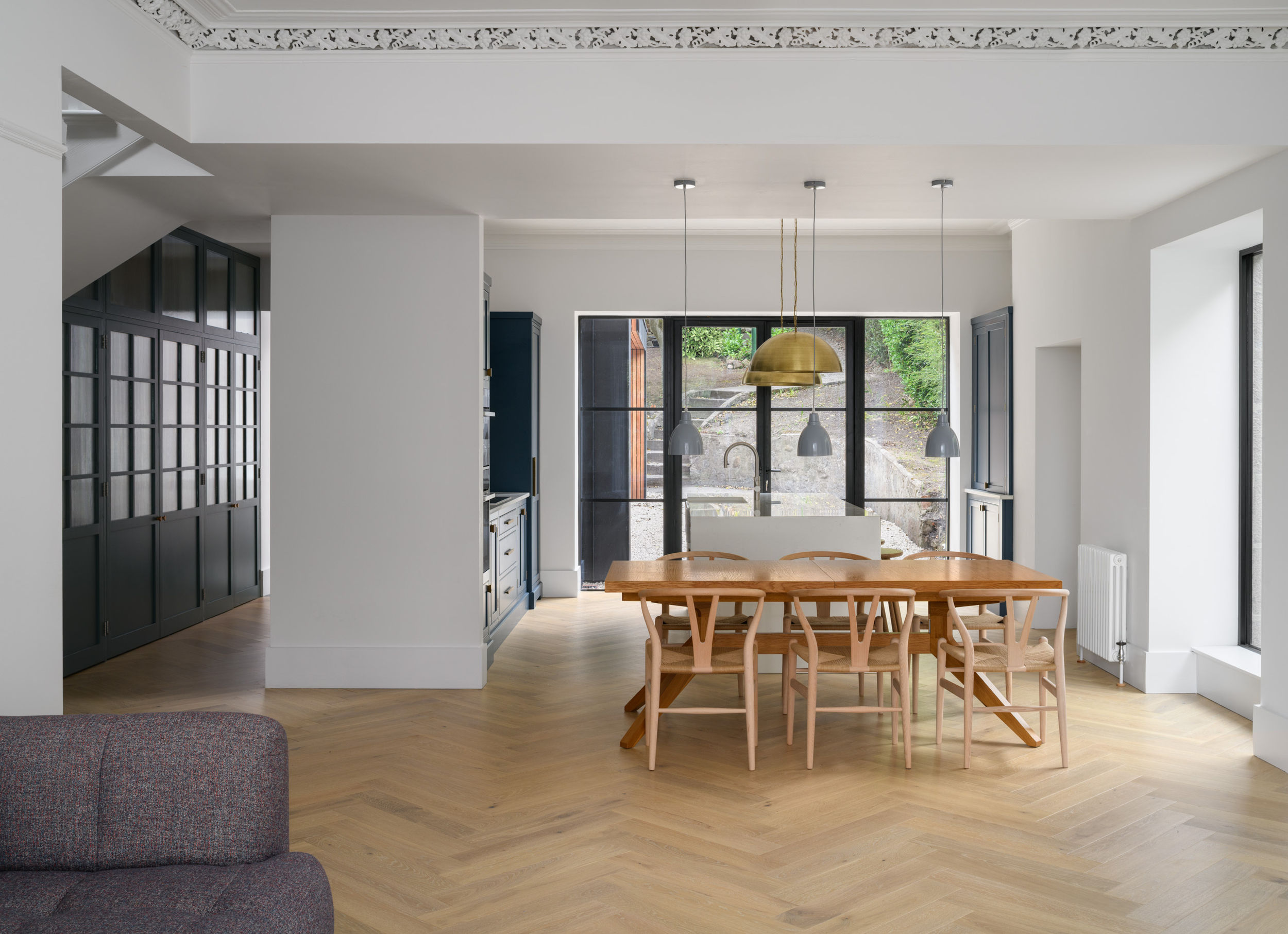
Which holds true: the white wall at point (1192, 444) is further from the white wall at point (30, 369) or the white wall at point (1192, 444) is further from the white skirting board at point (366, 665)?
the white wall at point (30, 369)

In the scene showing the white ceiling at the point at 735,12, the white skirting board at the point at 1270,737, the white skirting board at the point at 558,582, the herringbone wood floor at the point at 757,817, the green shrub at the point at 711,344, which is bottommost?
the herringbone wood floor at the point at 757,817

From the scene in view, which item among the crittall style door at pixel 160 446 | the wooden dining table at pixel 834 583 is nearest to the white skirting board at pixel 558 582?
the crittall style door at pixel 160 446

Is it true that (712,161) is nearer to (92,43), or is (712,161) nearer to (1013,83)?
(1013,83)

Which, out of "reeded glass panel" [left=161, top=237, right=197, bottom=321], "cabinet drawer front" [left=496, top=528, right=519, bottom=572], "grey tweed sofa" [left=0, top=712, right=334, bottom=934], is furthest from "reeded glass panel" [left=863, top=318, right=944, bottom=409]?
"grey tweed sofa" [left=0, top=712, right=334, bottom=934]

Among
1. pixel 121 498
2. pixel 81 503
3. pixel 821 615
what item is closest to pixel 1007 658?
pixel 821 615

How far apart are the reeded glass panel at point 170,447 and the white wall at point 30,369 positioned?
3.55 m

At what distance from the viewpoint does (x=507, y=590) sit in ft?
21.1

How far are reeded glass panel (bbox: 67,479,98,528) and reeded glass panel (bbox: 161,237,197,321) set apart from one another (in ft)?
4.55

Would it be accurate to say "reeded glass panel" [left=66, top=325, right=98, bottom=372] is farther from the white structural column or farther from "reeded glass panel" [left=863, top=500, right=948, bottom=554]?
"reeded glass panel" [left=863, top=500, right=948, bottom=554]

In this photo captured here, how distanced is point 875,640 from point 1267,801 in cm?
157

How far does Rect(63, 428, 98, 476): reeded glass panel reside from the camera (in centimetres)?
514

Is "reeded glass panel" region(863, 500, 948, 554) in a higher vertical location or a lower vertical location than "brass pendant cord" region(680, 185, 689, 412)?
lower

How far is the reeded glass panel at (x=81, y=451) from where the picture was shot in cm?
514

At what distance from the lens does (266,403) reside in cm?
792
